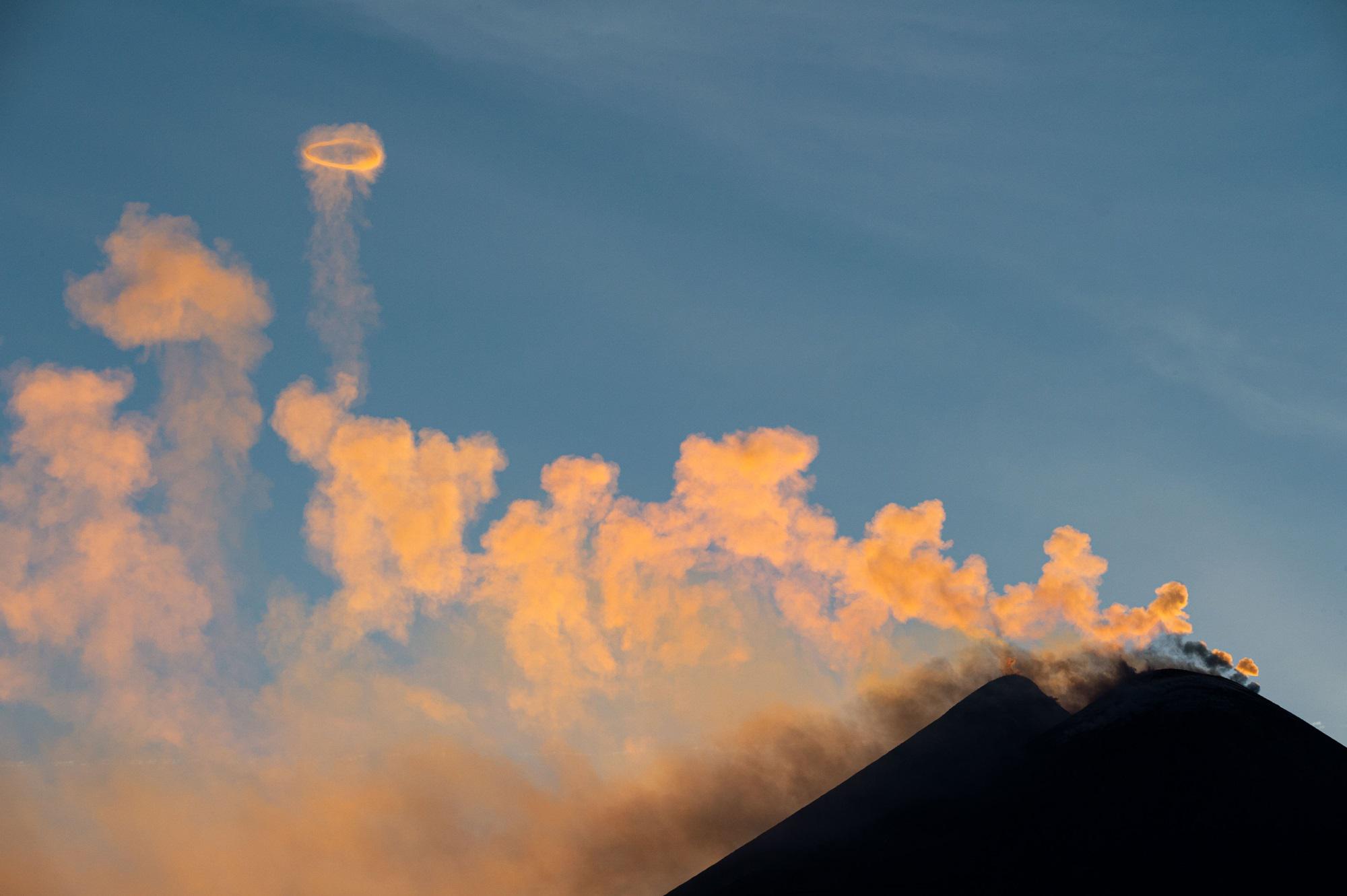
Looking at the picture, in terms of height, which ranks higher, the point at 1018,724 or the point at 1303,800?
the point at 1018,724

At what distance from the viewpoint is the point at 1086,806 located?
4684cm

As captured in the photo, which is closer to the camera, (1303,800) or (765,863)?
(1303,800)

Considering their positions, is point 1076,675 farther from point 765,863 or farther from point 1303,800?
point 765,863

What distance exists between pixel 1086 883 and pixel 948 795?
11365 millimetres

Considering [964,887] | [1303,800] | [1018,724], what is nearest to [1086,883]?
[964,887]

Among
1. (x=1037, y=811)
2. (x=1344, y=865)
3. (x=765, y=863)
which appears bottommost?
(x=1344, y=865)

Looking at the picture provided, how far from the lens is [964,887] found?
41938mm

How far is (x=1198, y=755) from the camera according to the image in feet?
162

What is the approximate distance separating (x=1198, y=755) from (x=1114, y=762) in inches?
164

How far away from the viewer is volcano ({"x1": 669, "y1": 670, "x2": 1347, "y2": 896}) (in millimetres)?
42344

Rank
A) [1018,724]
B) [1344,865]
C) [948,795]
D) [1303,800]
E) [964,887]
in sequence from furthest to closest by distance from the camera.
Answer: [1018,724] → [948,795] → [1303,800] → [964,887] → [1344,865]

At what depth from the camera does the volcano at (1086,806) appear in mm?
42344

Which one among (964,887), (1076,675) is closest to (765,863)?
(964,887)

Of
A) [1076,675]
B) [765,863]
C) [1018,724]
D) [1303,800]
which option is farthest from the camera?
[1076,675]
